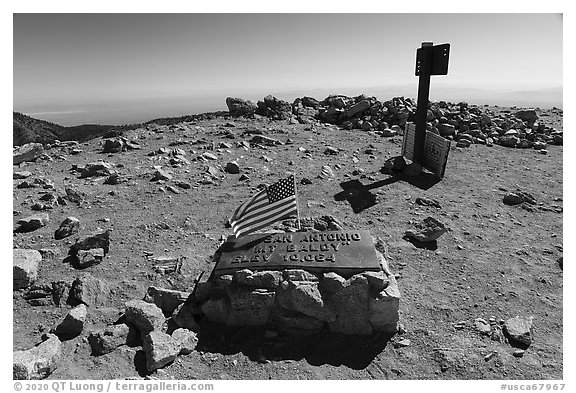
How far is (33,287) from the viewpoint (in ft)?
19.1

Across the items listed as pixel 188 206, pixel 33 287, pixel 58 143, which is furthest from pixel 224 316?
pixel 58 143

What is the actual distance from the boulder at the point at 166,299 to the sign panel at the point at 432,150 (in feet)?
28.9

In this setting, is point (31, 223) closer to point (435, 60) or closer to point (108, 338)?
point (108, 338)

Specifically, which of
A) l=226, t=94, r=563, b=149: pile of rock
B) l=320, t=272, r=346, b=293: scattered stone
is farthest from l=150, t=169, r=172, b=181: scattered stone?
l=226, t=94, r=563, b=149: pile of rock

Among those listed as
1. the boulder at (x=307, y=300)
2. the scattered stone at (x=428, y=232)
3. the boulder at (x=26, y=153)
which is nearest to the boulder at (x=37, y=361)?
the boulder at (x=307, y=300)

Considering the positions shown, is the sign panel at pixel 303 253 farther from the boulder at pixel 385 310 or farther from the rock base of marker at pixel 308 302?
the boulder at pixel 385 310

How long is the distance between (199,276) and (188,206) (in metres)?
3.26

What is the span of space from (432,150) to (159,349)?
10.1 m

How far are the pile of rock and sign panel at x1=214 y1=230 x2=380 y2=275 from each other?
11.5m

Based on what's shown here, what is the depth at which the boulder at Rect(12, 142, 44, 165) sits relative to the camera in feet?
38.4

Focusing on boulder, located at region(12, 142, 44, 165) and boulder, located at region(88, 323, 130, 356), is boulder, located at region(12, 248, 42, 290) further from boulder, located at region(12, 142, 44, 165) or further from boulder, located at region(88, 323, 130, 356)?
boulder, located at region(12, 142, 44, 165)
